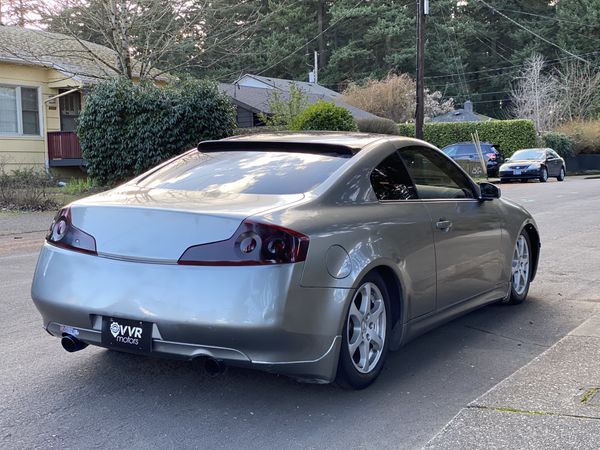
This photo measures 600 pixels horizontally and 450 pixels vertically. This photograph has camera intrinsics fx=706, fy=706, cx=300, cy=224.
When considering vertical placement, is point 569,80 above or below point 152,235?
above

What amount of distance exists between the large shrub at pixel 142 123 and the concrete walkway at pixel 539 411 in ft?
44.6

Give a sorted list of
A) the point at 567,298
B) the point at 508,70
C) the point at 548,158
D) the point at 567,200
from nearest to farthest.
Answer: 1. the point at 567,298
2. the point at 567,200
3. the point at 548,158
4. the point at 508,70

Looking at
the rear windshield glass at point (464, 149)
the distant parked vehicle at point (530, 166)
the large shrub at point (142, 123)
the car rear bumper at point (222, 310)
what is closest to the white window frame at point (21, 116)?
the large shrub at point (142, 123)

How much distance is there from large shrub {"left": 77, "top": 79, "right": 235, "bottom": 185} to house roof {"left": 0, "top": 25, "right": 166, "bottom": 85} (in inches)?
145

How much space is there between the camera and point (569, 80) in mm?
48656

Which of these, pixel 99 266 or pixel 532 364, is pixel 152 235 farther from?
pixel 532 364

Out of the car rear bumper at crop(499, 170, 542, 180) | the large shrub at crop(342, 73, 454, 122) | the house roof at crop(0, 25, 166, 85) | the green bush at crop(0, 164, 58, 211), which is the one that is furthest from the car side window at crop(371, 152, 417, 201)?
the large shrub at crop(342, 73, 454, 122)

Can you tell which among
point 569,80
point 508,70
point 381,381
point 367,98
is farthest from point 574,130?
point 381,381

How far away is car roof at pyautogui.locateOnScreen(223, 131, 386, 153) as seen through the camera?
16.2 feet

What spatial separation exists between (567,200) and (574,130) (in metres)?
25.0

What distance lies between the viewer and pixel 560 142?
3862 centimetres

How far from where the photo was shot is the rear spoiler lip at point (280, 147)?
4832 millimetres

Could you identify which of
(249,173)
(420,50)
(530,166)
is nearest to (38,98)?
(420,50)

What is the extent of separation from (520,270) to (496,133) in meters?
30.5
